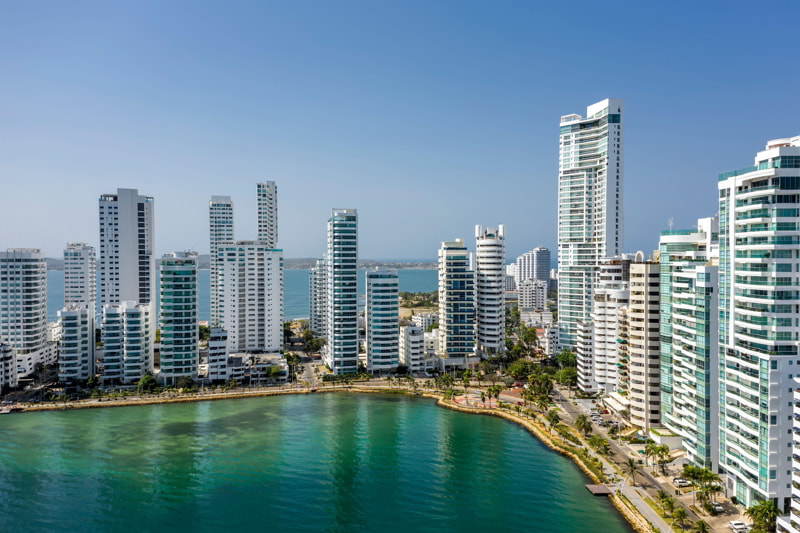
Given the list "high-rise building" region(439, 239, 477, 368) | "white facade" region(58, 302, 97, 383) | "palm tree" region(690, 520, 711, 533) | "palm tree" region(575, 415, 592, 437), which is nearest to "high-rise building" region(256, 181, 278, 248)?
"white facade" region(58, 302, 97, 383)

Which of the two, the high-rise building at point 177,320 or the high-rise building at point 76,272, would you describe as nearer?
the high-rise building at point 177,320

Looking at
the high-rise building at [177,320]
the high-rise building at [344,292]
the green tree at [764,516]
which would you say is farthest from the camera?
the high-rise building at [344,292]

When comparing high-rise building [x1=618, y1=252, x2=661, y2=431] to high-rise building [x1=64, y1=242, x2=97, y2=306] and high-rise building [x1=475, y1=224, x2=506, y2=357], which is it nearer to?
high-rise building [x1=475, y1=224, x2=506, y2=357]

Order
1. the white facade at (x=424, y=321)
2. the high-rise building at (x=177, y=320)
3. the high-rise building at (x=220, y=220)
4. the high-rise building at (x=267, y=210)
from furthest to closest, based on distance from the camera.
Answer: the high-rise building at (x=267, y=210)
the white facade at (x=424, y=321)
the high-rise building at (x=220, y=220)
the high-rise building at (x=177, y=320)

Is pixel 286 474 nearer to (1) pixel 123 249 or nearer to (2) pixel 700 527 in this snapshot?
(2) pixel 700 527

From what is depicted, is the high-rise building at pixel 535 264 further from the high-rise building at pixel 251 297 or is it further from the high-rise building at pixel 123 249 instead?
the high-rise building at pixel 123 249

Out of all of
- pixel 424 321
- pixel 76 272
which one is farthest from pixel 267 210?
pixel 424 321

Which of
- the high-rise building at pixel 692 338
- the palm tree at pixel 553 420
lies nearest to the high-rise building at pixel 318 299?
the palm tree at pixel 553 420
